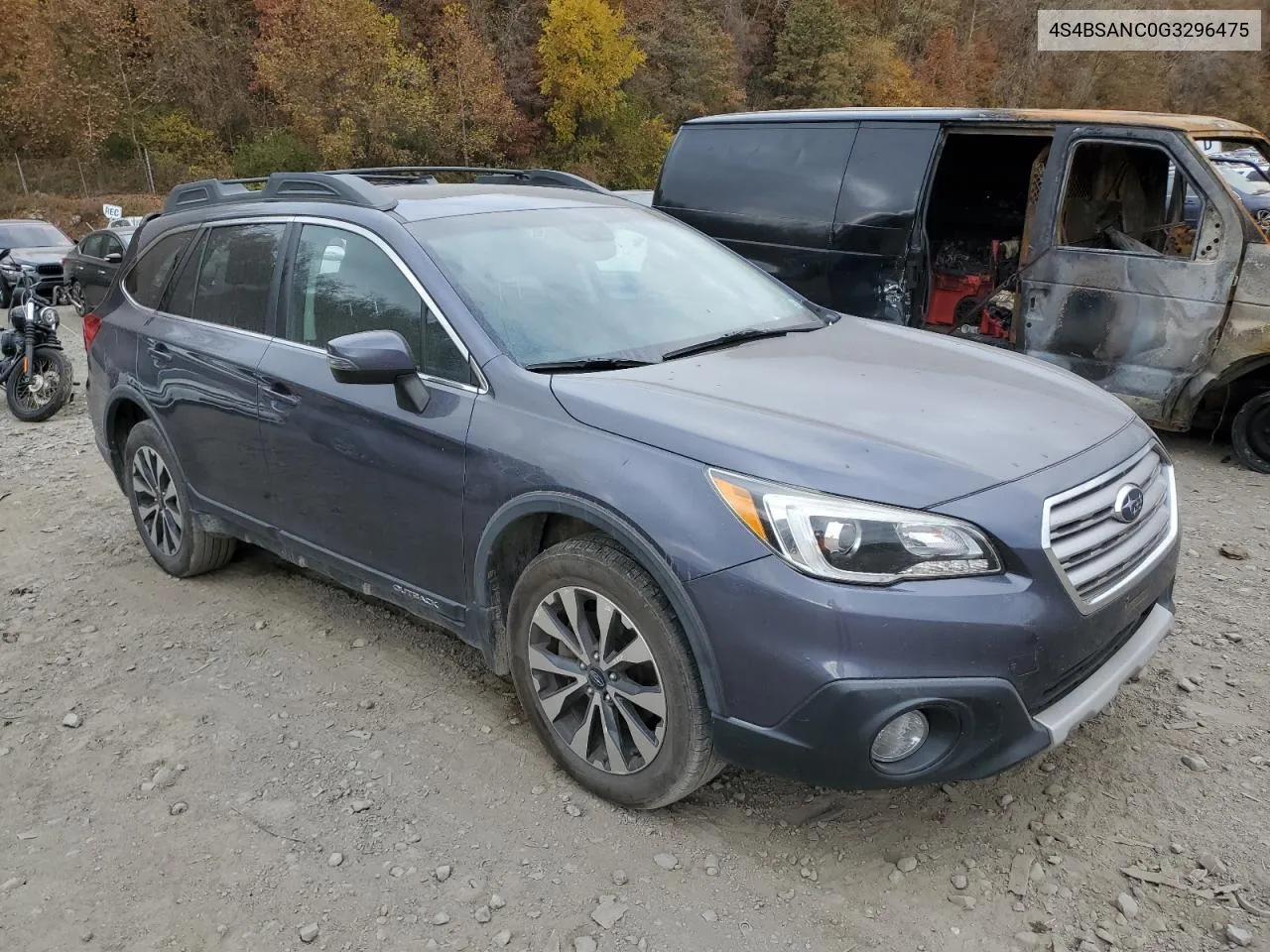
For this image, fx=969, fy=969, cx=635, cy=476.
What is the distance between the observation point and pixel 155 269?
459cm

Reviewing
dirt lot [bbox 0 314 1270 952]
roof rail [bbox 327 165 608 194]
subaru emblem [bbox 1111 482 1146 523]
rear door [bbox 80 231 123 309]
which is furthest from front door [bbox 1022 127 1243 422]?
rear door [bbox 80 231 123 309]

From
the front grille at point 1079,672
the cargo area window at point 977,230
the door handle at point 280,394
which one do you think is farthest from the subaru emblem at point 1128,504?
the cargo area window at point 977,230

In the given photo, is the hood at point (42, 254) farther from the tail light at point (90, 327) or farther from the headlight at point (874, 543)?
the headlight at point (874, 543)

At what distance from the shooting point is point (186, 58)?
40469 mm

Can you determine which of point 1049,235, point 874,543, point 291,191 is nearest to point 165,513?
point 291,191

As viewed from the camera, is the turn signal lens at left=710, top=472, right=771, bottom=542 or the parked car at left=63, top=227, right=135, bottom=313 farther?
the parked car at left=63, top=227, right=135, bottom=313

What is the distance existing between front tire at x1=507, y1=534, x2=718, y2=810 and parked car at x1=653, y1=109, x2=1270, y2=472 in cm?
424

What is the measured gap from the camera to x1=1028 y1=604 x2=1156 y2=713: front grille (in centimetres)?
242

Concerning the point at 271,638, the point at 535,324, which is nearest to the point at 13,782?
the point at 271,638

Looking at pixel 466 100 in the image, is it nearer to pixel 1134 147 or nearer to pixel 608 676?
pixel 1134 147

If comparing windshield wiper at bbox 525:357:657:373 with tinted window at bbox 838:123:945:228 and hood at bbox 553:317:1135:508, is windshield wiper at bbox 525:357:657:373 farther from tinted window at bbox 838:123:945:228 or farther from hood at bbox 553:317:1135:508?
tinted window at bbox 838:123:945:228

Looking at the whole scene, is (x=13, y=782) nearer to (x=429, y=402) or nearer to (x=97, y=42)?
(x=429, y=402)

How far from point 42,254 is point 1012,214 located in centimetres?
1496

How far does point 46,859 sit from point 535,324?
2.13 m
